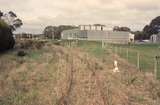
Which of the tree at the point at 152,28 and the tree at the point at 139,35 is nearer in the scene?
the tree at the point at 152,28

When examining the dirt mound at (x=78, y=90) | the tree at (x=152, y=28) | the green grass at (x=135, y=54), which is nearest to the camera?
the dirt mound at (x=78, y=90)

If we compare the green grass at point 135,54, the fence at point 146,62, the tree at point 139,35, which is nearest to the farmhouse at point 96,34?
the tree at point 139,35

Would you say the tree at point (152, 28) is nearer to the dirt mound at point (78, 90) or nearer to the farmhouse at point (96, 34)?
the farmhouse at point (96, 34)

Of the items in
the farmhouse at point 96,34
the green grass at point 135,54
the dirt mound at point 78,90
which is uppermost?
the farmhouse at point 96,34

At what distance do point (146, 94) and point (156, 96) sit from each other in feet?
1.52

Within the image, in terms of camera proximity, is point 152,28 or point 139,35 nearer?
point 152,28

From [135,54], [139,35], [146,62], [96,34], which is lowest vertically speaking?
[135,54]

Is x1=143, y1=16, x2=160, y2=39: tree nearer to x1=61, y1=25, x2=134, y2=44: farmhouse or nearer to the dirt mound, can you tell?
x1=61, y1=25, x2=134, y2=44: farmhouse

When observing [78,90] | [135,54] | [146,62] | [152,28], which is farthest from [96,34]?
[78,90]

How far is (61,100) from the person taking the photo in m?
14.1

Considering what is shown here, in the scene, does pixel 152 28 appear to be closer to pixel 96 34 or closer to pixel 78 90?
pixel 96 34

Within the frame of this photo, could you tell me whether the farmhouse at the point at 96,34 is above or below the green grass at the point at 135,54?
above

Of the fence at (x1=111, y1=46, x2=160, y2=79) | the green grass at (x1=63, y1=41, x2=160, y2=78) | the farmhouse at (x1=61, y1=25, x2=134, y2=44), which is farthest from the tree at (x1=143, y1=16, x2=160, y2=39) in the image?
the fence at (x1=111, y1=46, x2=160, y2=79)

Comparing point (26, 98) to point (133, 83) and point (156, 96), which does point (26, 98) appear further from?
point (133, 83)
